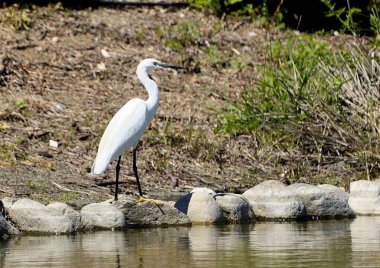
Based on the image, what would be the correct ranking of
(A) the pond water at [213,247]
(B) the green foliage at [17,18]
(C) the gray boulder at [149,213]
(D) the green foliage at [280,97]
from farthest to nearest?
(B) the green foliage at [17,18], (D) the green foliage at [280,97], (C) the gray boulder at [149,213], (A) the pond water at [213,247]

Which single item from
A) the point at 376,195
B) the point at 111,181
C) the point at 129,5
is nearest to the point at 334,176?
the point at 376,195

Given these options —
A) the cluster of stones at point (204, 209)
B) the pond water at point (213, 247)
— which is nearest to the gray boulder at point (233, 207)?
the cluster of stones at point (204, 209)

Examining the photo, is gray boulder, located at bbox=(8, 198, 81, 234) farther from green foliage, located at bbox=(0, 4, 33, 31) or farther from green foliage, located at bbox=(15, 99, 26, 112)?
green foliage, located at bbox=(0, 4, 33, 31)

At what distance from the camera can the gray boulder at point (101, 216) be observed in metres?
11.3

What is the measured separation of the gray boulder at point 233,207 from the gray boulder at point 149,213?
1.51 feet

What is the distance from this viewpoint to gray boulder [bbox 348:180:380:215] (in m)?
12.3

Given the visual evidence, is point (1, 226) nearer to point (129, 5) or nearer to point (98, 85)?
point (98, 85)

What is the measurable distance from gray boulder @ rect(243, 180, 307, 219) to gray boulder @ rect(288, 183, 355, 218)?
105 mm

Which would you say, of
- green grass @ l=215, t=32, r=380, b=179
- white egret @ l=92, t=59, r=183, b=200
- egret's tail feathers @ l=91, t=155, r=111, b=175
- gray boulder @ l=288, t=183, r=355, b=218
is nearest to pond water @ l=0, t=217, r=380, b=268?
gray boulder @ l=288, t=183, r=355, b=218

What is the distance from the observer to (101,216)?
444 inches

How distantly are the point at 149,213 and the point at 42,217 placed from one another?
1145 mm

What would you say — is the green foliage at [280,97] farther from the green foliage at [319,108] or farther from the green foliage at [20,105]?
the green foliage at [20,105]

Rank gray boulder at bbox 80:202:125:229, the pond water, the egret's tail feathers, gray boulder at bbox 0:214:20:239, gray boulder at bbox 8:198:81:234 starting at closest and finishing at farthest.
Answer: the pond water → gray boulder at bbox 0:214:20:239 → gray boulder at bbox 8:198:81:234 → gray boulder at bbox 80:202:125:229 → the egret's tail feathers

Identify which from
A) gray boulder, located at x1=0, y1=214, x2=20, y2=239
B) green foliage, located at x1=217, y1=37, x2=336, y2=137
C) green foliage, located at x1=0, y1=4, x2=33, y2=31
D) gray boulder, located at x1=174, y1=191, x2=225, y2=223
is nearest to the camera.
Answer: gray boulder, located at x1=0, y1=214, x2=20, y2=239
